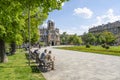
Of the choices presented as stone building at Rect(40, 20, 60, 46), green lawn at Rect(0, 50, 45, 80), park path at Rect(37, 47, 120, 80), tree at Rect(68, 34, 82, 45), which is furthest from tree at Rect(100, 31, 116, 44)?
green lawn at Rect(0, 50, 45, 80)

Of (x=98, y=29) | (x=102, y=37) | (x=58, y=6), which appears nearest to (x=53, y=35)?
(x=102, y=37)

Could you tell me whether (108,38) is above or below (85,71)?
above

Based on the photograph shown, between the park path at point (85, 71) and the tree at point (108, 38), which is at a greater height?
the tree at point (108, 38)

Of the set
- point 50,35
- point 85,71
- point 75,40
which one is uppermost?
point 50,35

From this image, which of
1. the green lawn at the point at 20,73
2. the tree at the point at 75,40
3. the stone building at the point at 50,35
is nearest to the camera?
the green lawn at the point at 20,73

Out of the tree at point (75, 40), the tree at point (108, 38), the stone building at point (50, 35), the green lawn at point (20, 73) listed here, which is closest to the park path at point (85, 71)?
the green lawn at point (20, 73)

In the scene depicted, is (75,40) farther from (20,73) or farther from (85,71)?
(20,73)

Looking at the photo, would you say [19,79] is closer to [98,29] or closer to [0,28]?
[0,28]

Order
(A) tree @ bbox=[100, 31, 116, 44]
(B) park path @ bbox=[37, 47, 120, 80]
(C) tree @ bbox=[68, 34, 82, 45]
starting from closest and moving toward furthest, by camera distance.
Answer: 1. (B) park path @ bbox=[37, 47, 120, 80]
2. (A) tree @ bbox=[100, 31, 116, 44]
3. (C) tree @ bbox=[68, 34, 82, 45]

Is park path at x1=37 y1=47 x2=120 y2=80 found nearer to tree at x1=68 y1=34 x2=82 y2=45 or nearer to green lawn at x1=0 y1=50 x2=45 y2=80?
green lawn at x1=0 y1=50 x2=45 y2=80

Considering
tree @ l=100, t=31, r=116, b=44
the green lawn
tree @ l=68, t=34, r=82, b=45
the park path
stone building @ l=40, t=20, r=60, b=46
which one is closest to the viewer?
the park path

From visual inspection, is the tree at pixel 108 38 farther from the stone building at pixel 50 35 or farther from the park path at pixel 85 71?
the park path at pixel 85 71

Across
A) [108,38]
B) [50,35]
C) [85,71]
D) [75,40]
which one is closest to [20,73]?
[85,71]

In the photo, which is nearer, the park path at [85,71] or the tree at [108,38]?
the park path at [85,71]
